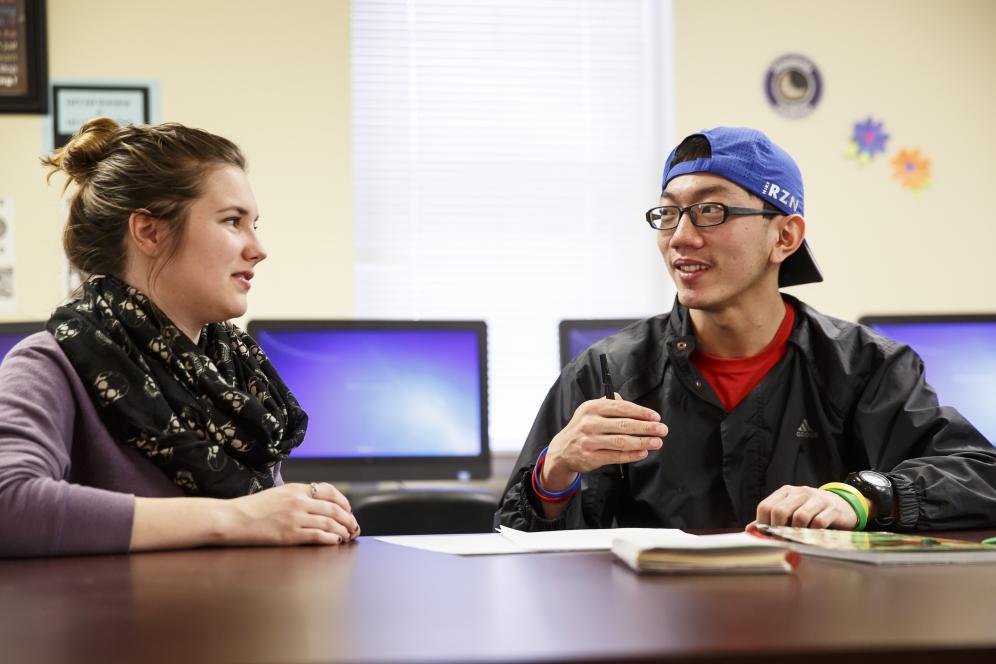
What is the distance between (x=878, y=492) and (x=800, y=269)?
2.18 ft

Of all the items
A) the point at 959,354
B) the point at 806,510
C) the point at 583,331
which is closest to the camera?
the point at 806,510

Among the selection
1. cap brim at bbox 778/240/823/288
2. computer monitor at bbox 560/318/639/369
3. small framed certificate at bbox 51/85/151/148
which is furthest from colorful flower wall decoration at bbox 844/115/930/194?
small framed certificate at bbox 51/85/151/148

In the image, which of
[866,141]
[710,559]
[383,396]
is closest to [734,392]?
[710,559]

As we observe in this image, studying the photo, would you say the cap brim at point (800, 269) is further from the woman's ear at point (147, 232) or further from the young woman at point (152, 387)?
the woman's ear at point (147, 232)

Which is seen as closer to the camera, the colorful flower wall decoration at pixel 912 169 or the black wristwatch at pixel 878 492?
the black wristwatch at pixel 878 492

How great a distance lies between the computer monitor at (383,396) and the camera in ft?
10.3

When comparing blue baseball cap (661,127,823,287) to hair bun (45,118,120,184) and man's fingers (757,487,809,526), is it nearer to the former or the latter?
man's fingers (757,487,809,526)

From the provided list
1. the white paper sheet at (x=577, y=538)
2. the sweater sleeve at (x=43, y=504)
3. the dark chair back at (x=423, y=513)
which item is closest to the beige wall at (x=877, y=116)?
the dark chair back at (x=423, y=513)

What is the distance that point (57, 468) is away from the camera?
52.3 inches

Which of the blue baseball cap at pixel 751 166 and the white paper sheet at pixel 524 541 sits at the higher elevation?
the blue baseball cap at pixel 751 166

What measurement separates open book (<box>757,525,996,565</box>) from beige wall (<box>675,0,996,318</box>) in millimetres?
2765

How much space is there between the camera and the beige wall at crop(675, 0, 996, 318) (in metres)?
3.92

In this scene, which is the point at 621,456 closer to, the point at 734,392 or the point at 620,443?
the point at 620,443

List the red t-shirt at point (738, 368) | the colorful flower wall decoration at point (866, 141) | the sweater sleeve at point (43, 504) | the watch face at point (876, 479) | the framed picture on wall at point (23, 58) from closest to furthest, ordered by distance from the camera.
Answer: the sweater sleeve at point (43, 504) < the watch face at point (876, 479) < the red t-shirt at point (738, 368) < the framed picture on wall at point (23, 58) < the colorful flower wall decoration at point (866, 141)
